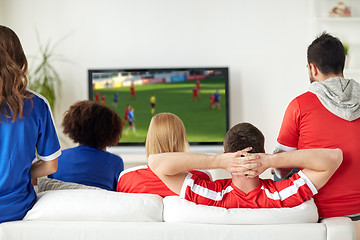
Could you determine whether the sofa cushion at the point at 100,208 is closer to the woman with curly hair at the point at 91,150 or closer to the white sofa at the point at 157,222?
the white sofa at the point at 157,222

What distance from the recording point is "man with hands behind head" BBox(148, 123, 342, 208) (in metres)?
1.71

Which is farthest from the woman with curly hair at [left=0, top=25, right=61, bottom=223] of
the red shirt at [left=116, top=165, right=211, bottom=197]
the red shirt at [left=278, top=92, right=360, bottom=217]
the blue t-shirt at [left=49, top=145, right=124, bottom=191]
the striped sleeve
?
the red shirt at [left=278, top=92, right=360, bottom=217]

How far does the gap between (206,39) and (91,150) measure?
304 centimetres

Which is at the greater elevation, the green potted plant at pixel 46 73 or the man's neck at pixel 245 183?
the green potted plant at pixel 46 73

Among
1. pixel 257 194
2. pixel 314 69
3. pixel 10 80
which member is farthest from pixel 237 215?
pixel 10 80

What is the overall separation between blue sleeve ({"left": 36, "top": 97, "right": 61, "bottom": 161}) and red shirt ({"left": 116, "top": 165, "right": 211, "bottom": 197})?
32 cm

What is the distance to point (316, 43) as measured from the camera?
2098mm

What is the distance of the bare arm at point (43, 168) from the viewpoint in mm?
1965

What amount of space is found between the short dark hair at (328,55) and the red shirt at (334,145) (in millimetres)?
179

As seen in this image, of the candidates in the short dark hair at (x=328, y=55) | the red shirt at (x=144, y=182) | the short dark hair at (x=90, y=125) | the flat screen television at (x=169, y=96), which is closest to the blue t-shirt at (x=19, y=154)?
the red shirt at (x=144, y=182)

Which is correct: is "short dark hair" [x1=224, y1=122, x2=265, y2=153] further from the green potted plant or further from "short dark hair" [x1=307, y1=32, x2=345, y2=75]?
the green potted plant

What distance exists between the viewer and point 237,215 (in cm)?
166

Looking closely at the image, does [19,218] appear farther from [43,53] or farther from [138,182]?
[43,53]

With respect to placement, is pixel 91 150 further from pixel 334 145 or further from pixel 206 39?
pixel 206 39
